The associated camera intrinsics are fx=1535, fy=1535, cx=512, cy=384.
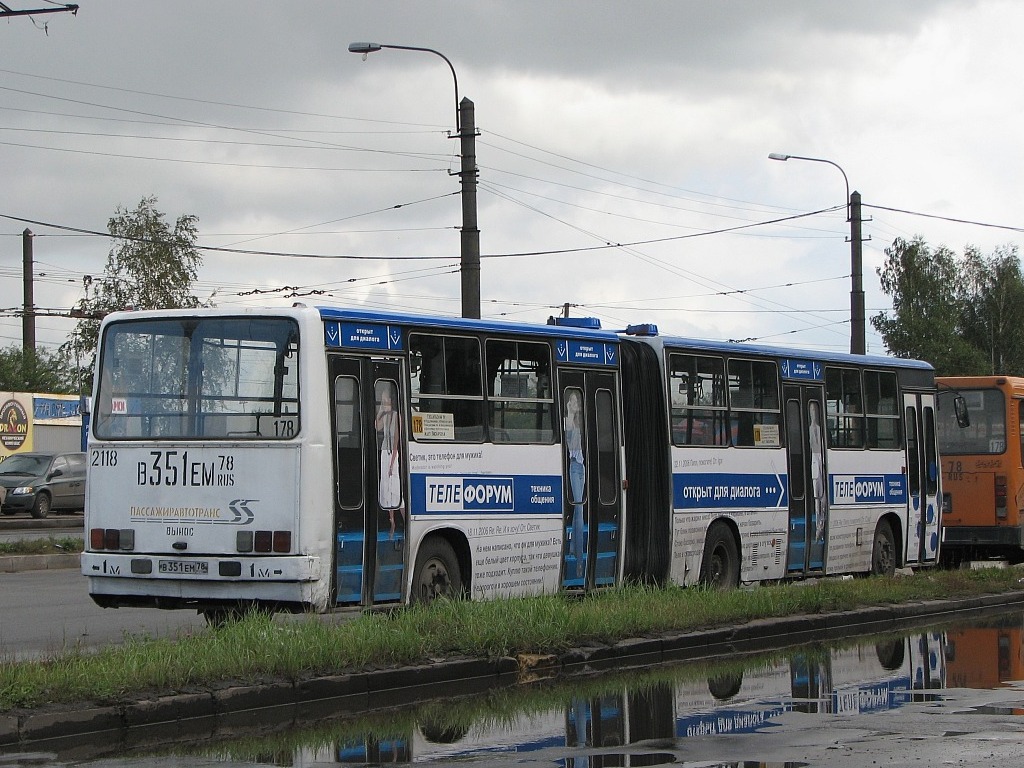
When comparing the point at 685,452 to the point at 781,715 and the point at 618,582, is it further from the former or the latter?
the point at 781,715

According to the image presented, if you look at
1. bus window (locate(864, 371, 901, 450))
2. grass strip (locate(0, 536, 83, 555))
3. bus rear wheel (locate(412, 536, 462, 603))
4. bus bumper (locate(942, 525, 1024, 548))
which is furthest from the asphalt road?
bus bumper (locate(942, 525, 1024, 548))

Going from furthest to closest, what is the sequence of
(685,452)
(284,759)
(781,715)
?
(685,452)
(781,715)
(284,759)

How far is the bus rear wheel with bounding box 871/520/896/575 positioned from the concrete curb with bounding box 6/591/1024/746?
5845 millimetres

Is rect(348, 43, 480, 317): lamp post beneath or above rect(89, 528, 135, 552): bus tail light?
above

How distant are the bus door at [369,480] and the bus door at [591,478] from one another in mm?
2590

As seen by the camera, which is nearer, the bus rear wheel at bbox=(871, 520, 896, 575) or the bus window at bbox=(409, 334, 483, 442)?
the bus window at bbox=(409, 334, 483, 442)

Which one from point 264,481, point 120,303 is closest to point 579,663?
point 264,481

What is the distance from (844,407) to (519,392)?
6753 millimetres

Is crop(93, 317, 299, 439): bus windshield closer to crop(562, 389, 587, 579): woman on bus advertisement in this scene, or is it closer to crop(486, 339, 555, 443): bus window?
crop(486, 339, 555, 443): bus window

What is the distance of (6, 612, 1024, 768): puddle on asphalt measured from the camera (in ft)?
27.5

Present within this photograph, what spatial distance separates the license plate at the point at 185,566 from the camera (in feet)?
41.5

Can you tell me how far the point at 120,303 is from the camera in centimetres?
4838

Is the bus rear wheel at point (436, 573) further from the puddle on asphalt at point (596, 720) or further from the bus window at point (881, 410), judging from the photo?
the bus window at point (881, 410)

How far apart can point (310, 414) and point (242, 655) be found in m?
2.94
